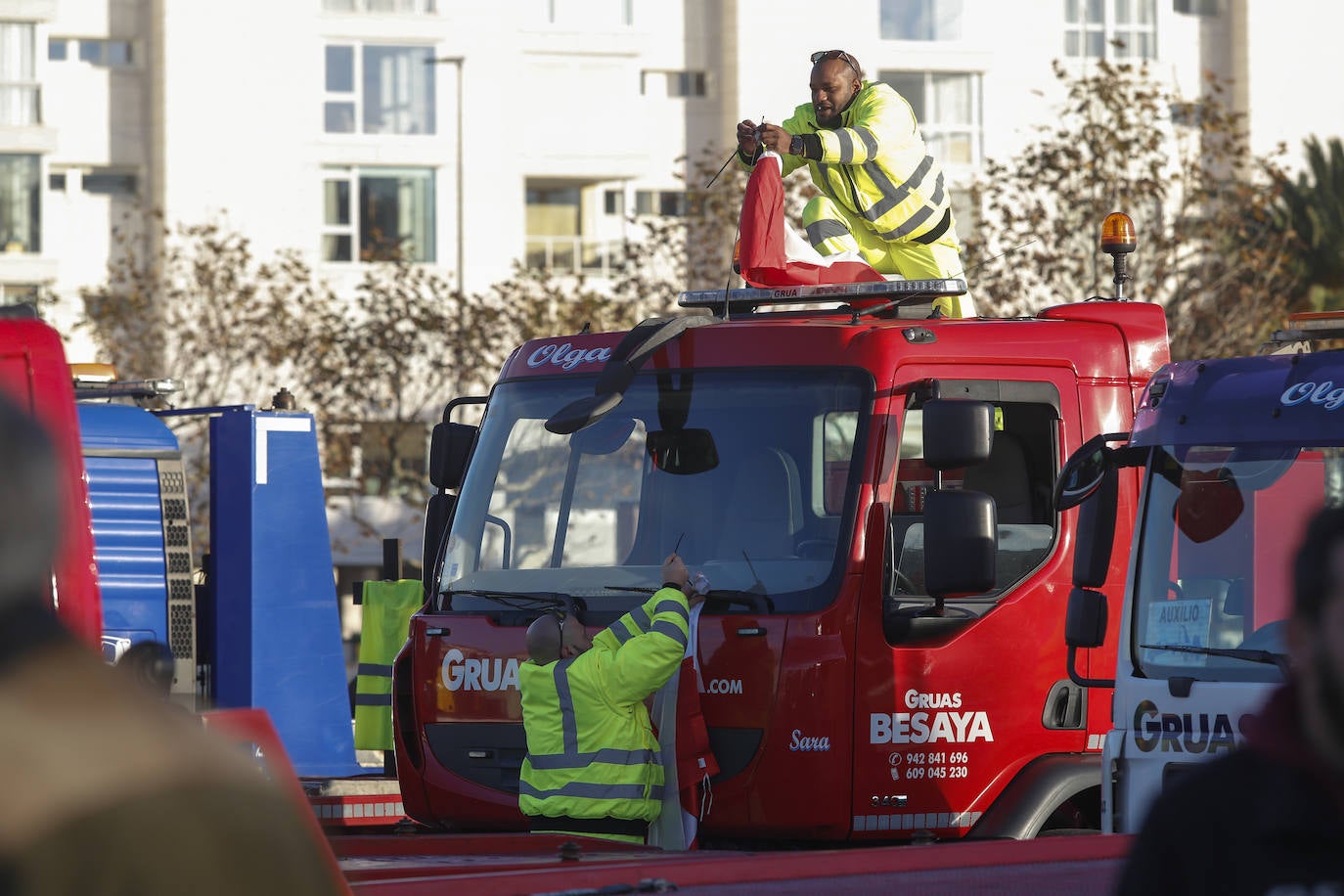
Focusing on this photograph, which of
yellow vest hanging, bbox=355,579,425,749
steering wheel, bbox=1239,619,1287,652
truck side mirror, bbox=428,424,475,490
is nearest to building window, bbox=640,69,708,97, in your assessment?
yellow vest hanging, bbox=355,579,425,749

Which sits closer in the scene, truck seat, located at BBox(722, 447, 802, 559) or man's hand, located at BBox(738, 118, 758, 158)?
truck seat, located at BBox(722, 447, 802, 559)

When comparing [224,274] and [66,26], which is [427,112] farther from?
[224,274]

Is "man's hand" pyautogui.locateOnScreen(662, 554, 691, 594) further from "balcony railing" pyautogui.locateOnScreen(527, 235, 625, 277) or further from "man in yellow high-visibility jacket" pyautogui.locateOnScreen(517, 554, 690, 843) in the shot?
"balcony railing" pyautogui.locateOnScreen(527, 235, 625, 277)

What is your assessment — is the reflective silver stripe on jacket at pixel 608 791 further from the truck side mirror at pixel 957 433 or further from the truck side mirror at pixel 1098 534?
the truck side mirror at pixel 1098 534

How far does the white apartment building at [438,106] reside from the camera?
1517 inches

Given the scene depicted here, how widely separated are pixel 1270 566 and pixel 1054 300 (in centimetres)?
2327

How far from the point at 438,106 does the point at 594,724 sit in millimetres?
34952

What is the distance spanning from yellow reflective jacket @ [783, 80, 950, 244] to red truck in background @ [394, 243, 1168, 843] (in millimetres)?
709

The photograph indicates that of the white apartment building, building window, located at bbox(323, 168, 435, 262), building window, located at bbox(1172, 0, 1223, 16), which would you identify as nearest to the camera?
the white apartment building

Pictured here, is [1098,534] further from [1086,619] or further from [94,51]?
[94,51]

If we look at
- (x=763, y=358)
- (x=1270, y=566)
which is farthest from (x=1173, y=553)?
(x=763, y=358)

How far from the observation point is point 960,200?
40.6 meters

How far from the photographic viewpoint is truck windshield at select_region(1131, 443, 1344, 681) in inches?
252

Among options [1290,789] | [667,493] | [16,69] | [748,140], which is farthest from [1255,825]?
[16,69]
